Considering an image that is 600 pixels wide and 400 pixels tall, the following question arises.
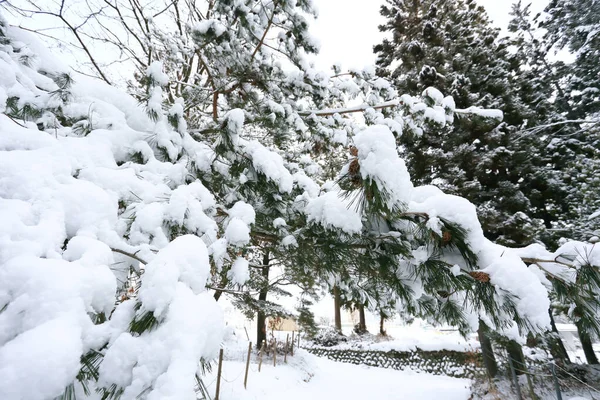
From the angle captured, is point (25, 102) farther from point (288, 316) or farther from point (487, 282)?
point (288, 316)

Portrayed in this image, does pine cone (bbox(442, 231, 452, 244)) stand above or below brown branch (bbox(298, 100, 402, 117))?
below

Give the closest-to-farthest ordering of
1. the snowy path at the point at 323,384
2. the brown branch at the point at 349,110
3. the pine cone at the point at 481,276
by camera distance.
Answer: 1. the pine cone at the point at 481,276
2. the brown branch at the point at 349,110
3. the snowy path at the point at 323,384

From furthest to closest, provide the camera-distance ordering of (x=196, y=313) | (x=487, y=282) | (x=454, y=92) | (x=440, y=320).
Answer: (x=454, y=92) → (x=440, y=320) → (x=487, y=282) → (x=196, y=313)

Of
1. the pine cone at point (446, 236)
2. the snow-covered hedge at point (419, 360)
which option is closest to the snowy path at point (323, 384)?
the snow-covered hedge at point (419, 360)

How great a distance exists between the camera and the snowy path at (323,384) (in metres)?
6.24

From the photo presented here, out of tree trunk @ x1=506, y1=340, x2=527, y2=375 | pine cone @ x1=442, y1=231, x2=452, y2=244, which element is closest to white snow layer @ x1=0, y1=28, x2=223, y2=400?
pine cone @ x1=442, y1=231, x2=452, y2=244

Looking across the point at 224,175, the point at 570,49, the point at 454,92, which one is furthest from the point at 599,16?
the point at 224,175

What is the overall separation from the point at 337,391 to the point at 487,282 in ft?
27.8

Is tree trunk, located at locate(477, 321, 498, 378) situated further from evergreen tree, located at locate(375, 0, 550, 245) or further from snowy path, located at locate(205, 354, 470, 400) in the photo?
evergreen tree, located at locate(375, 0, 550, 245)

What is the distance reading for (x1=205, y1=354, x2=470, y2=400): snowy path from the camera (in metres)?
6.24

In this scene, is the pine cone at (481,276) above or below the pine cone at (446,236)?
below

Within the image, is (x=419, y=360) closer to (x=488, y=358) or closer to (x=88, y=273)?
(x=488, y=358)

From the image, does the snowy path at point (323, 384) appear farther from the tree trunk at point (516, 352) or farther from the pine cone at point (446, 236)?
the pine cone at point (446, 236)

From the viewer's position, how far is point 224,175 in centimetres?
208
